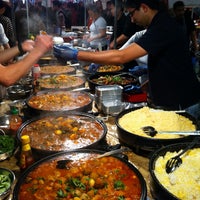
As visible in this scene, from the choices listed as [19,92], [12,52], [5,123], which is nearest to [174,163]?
[5,123]

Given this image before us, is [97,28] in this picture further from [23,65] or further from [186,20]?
[23,65]

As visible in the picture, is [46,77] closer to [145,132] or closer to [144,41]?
[144,41]

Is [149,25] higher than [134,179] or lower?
higher

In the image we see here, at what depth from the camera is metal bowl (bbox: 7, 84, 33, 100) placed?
3.94 metres

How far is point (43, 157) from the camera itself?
2.27m

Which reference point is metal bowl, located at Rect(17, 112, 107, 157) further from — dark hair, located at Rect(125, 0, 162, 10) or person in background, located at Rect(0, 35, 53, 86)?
dark hair, located at Rect(125, 0, 162, 10)

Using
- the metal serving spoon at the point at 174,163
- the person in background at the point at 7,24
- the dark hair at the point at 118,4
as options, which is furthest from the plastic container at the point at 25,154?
the person in background at the point at 7,24

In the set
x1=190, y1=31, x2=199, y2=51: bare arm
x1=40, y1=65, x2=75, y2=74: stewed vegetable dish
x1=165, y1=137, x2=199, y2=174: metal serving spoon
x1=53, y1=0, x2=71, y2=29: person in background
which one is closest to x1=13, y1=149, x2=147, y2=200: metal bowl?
x1=165, y1=137, x2=199, y2=174: metal serving spoon

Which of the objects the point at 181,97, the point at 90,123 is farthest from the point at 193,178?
the point at 181,97

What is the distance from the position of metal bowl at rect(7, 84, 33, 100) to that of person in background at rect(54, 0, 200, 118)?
3.29 ft

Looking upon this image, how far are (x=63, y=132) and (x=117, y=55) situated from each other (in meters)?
1.20

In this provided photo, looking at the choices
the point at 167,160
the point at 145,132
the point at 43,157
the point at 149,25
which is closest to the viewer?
the point at 167,160

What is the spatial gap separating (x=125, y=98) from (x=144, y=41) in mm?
952

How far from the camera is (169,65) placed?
3.23 metres
